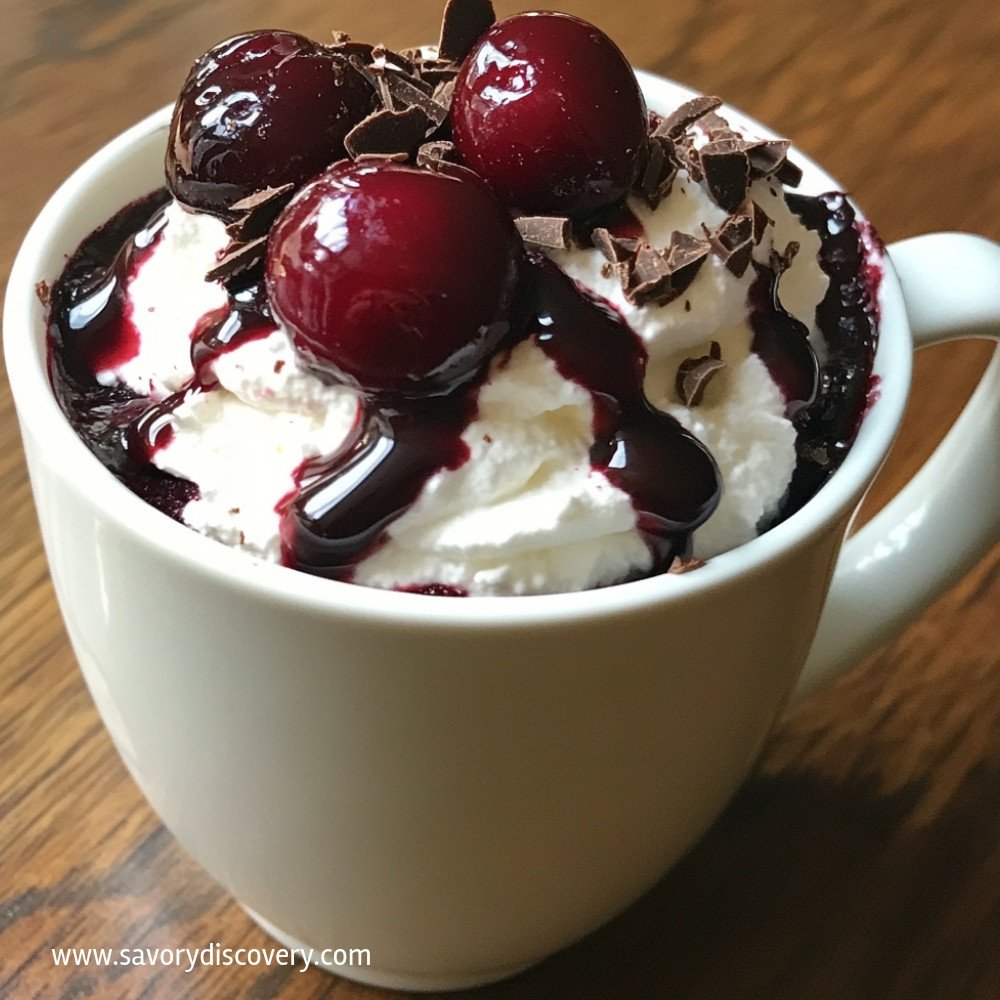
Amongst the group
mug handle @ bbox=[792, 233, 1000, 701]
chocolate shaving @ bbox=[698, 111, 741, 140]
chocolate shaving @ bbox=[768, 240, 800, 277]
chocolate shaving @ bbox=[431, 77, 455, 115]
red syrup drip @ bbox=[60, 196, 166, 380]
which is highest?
chocolate shaving @ bbox=[431, 77, 455, 115]

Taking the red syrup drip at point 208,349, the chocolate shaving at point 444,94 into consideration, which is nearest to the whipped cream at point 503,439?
the red syrup drip at point 208,349

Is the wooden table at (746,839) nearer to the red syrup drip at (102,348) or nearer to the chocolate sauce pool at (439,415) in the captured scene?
the chocolate sauce pool at (439,415)

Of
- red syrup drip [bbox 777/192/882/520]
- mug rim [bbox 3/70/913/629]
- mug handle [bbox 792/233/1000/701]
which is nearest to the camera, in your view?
mug rim [bbox 3/70/913/629]

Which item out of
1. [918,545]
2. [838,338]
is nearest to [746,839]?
[918,545]

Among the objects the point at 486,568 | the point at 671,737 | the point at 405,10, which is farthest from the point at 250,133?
the point at 405,10

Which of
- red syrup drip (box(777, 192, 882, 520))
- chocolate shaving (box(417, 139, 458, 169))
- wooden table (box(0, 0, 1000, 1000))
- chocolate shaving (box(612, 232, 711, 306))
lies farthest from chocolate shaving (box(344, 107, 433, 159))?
wooden table (box(0, 0, 1000, 1000))

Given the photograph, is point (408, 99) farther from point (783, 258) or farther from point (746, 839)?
point (746, 839)

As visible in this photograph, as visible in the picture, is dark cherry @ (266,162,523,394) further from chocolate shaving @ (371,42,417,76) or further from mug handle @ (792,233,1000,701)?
mug handle @ (792,233,1000,701)
